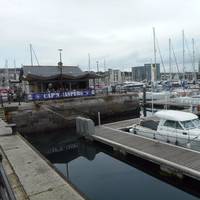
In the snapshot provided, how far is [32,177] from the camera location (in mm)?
8797

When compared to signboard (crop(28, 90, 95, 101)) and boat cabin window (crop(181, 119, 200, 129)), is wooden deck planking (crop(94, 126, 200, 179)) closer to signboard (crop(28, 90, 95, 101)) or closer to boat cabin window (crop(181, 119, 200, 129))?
boat cabin window (crop(181, 119, 200, 129))

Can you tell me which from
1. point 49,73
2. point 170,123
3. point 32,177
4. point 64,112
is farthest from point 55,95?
point 32,177

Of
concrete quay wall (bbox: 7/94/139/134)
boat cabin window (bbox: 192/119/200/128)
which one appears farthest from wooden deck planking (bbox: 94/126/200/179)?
concrete quay wall (bbox: 7/94/139/134)

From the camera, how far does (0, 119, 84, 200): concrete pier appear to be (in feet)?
24.3

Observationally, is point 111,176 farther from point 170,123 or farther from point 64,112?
point 64,112

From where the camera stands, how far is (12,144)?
13.3 meters

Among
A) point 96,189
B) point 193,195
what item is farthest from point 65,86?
point 193,195

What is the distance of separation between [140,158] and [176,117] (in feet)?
11.2

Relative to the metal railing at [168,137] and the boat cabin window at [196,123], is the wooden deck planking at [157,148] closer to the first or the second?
the metal railing at [168,137]

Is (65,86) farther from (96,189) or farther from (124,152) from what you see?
(96,189)

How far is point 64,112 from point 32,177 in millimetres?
16009

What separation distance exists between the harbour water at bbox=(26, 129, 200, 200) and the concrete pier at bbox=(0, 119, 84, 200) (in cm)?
94

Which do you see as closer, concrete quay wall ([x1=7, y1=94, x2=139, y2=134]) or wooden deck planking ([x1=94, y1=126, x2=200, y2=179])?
wooden deck planking ([x1=94, y1=126, x2=200, y2=179])

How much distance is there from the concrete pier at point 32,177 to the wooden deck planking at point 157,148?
17.5ft
